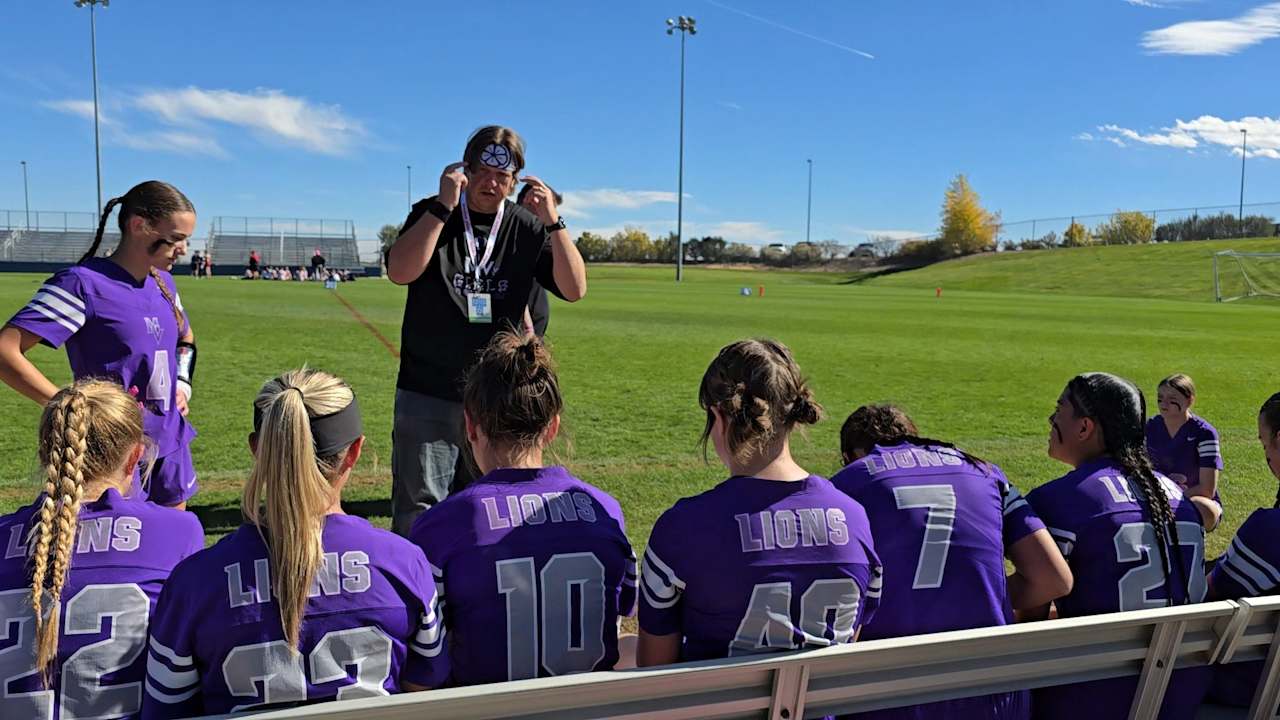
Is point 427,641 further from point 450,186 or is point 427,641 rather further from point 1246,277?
point 1246,277

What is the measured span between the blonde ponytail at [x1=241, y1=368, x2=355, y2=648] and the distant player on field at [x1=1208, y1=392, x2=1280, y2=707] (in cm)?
271

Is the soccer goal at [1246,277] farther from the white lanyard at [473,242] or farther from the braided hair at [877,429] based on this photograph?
the braided hair at [877,429]

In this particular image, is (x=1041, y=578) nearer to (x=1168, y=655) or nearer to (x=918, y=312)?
(x=1168, y=655)

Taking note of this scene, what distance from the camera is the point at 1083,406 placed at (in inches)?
113

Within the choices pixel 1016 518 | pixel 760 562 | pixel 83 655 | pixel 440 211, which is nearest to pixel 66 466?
pixel 83 655

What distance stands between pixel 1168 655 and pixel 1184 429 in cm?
430

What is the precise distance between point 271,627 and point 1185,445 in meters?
6.07

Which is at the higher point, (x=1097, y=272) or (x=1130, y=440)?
(x=1097, y=272)

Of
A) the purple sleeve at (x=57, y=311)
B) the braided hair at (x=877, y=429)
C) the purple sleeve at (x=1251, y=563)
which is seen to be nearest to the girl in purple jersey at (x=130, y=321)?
the purple sleeve at (x=57, y=311)

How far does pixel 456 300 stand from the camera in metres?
4.03

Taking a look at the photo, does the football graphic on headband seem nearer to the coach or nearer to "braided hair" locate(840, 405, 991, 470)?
the coach

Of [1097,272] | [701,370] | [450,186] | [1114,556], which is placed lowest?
[701,370]

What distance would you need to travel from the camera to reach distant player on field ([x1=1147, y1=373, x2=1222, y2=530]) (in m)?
5.80

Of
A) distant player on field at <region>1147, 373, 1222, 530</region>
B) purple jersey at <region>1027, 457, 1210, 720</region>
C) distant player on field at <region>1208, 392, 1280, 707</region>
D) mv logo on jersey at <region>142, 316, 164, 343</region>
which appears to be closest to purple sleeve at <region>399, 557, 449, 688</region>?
purple jersey at <region>1027, 457, 1210, 720</region>
